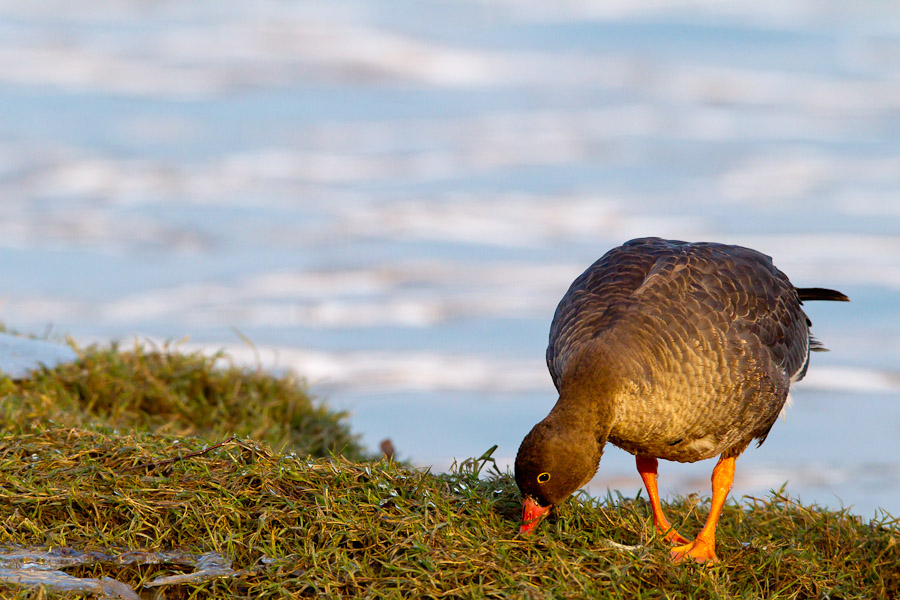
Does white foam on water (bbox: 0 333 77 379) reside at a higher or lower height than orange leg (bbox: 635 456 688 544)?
higher

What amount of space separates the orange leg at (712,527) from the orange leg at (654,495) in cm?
8

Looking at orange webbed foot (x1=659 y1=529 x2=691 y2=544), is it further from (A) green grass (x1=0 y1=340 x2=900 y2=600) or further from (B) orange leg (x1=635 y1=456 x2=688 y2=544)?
(A) green grass (x1=0 y1=340 x2=900 y2=600)

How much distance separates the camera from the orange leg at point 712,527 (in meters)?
4.34

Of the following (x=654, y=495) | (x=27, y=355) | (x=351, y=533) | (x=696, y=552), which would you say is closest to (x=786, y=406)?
(x=654, y=495)

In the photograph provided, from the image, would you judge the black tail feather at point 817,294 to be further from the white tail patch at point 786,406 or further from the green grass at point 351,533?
the green grass at point 351,533

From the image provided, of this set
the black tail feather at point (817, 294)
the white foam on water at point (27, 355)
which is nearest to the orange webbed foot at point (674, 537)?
the black tail feather at point (817, 294)

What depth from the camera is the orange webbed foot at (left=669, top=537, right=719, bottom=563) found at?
4191 mm

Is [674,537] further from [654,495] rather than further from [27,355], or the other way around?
[27,355]

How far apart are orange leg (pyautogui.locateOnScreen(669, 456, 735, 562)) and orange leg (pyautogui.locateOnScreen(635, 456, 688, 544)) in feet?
0.26

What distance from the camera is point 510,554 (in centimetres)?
394

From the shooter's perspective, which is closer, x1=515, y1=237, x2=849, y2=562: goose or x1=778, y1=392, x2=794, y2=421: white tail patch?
x1=515, y1=237, x2=849, y2=562: goose

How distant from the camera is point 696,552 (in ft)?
14.7

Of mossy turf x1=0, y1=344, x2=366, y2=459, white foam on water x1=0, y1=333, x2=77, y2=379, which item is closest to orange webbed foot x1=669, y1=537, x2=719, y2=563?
mossy turf x1=0, y1=344, x2=366, y2=459

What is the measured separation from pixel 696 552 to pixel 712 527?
38 cm
